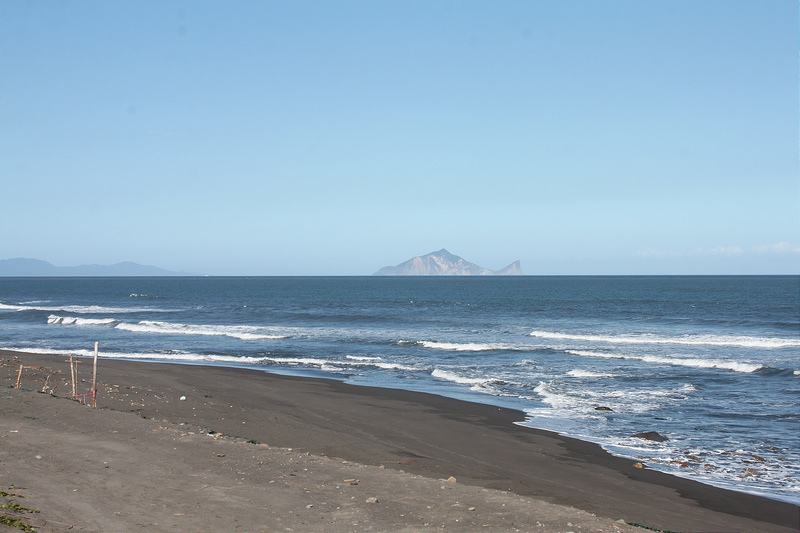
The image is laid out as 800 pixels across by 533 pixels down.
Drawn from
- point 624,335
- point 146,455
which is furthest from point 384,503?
point 624,335

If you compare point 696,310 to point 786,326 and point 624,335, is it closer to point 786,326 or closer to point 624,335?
point 786,326

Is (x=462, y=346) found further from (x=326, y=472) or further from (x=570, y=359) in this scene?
(x=326, y=472)

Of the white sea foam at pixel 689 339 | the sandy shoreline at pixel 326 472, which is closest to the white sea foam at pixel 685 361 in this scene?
the white sea foam at pixel 689 339

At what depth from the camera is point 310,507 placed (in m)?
7.91

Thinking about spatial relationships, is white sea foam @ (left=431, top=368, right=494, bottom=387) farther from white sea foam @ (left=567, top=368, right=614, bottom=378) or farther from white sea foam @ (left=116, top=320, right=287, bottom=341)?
white sea foam @ (left=116, top=320, right=287, bottom=341)

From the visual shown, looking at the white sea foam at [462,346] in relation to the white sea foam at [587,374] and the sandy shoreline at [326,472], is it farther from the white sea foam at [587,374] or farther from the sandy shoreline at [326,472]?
the sandy shoreline at [326,472]

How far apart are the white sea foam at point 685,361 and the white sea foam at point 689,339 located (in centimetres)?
583

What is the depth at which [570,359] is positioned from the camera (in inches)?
1093

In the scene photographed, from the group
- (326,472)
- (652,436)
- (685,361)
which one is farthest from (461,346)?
(326,472)

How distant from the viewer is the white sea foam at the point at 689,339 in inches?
1296

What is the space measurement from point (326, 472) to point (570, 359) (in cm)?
2020

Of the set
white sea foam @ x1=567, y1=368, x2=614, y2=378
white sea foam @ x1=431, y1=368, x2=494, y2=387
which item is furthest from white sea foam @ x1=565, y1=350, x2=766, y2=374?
white sea foam @ x1=431, y1=368, x2=494, y2=387

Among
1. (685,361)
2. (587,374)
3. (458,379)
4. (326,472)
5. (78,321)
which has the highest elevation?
(326,472)

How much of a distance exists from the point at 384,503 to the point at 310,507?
0.98 meters
